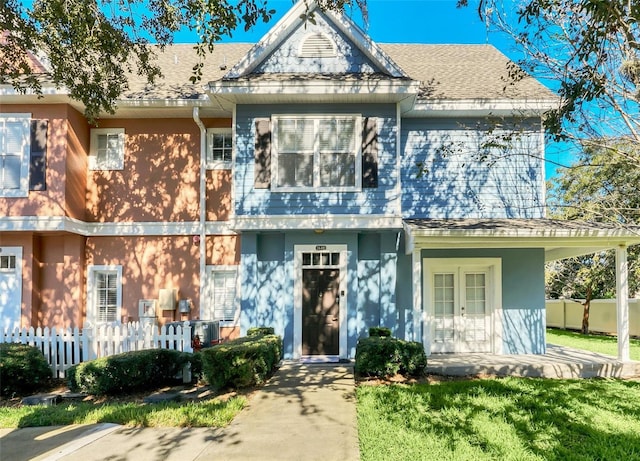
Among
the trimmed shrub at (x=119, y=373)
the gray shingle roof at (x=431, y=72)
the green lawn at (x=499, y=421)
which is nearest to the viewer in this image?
the green lawn at (x=499, y=421)

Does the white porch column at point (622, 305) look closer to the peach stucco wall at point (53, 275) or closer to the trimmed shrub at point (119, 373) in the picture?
the trimmed shrub at point (119, 373)

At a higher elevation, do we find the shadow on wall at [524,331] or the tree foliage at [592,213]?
the tree foliage at [592,213]

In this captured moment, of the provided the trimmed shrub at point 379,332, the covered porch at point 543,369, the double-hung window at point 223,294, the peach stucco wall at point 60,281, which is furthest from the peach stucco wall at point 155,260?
the covered porch at point 543,369

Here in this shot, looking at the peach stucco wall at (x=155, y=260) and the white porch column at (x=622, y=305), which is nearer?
the white porch column at (x=622, y=305)

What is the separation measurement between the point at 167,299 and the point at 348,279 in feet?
14.8

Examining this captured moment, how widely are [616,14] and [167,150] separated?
10.0 meters

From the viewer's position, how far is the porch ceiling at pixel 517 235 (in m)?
9.73

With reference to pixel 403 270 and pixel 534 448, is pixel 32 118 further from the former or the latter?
pixel 534 448

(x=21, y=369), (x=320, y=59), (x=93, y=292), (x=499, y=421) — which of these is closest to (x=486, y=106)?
(x=320, y=59)

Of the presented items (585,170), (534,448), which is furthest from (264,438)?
(585,170)

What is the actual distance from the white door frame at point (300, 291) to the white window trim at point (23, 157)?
6.48 metres

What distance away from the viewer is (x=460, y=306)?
1184 cm

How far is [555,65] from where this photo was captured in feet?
32.1

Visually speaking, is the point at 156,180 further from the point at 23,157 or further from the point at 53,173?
the point at 23,157
